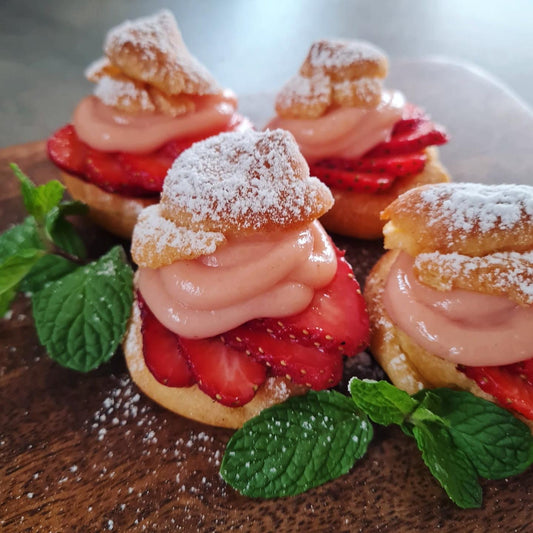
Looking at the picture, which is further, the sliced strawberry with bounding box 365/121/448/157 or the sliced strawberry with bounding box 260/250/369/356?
the sliced strawberry with bounding box 365/121/448/157

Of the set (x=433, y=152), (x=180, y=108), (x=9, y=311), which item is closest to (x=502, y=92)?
(x=433, y=152)

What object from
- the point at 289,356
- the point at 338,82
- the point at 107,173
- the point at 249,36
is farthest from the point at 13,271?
the point at 249,36

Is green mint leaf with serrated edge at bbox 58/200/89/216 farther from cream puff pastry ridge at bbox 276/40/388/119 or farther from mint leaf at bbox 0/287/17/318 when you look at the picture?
cream puff pastry ridge at bbox 276/40/388/119

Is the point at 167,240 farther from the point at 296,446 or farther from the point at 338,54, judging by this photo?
the point at 338,54

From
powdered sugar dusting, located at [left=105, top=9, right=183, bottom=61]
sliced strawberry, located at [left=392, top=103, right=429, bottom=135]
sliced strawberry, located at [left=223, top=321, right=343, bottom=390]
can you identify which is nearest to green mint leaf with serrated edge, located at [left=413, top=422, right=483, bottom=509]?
sliced strawberry, located at [left=223, top=321, right=343, bottom=390]

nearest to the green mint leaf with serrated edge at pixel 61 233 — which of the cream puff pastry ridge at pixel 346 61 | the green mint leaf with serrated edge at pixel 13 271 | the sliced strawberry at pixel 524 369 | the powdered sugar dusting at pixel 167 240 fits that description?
the green mint leaf with serrated edge at pixel 13 271

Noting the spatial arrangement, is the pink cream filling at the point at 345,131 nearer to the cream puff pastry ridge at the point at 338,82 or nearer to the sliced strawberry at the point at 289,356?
the cream puff pastry ridge at the point at 338,82
